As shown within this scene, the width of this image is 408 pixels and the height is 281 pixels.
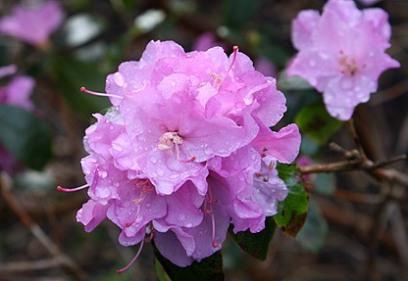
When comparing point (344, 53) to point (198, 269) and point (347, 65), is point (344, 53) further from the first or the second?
point (198, 269)

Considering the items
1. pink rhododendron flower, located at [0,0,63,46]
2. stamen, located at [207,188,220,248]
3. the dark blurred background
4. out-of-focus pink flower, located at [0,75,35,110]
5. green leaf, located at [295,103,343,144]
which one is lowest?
the dark blurred background

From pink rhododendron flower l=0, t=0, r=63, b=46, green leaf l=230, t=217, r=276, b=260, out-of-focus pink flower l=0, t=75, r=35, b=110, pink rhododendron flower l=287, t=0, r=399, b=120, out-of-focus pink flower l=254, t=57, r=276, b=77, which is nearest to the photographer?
green leaf l=230, t=217, r=276, b=260

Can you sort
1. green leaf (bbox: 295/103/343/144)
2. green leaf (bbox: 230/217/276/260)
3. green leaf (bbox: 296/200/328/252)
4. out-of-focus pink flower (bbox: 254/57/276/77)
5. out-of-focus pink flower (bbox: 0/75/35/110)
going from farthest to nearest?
out-of-focus pink flower (bbox: 254/57/276/77), out-of-focus pink flower (bbox: 0/75/35/110), green leaf (bbox: 296/200/328/252), green leaf (bbox: 295/103/343/144), green leaf (bbox: 230/217/276/260)

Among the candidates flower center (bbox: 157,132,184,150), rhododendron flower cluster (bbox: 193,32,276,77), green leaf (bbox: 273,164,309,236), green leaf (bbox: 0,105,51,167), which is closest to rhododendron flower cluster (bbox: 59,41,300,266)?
flower center (bbox: 157,132,184,150)

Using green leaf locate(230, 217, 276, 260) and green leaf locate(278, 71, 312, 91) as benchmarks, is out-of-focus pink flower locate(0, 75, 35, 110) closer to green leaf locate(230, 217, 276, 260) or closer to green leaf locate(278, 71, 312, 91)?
green leaf locate(278, 71, 312, 91)

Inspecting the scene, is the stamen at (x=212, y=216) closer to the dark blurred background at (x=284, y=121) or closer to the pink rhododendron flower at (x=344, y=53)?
the pink rhododendron flower at (x=344, y=53)

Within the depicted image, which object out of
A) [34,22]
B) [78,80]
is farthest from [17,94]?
[34,22]
